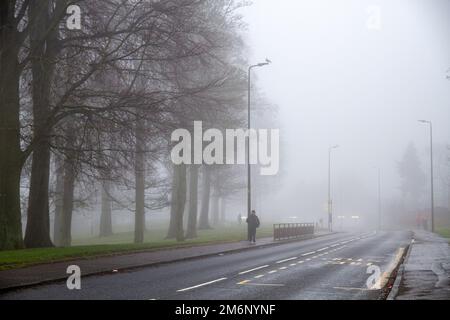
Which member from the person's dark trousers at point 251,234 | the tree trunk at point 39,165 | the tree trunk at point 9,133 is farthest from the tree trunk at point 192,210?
Answer: the tree trunk at point 9,133

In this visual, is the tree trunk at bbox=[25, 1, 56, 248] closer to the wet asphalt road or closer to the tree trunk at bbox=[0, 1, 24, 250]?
the tree trunk at bbox=[0, 1, 24, 250]

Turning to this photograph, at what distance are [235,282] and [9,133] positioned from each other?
1051cm

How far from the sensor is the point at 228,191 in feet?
167

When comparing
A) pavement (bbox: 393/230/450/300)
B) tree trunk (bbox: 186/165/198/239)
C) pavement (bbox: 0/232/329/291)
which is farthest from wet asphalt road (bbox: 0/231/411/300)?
tree trunk (bbox: 186/165/198/239)

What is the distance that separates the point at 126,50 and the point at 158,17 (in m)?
1.68

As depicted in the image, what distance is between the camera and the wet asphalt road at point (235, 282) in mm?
11938

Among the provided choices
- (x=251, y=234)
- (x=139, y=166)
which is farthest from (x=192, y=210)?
(x=139, y=166)

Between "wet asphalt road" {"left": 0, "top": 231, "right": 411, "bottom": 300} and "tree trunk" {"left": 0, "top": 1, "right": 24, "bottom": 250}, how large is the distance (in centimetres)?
580

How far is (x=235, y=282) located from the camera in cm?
1446

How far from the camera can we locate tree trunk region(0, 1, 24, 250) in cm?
1967

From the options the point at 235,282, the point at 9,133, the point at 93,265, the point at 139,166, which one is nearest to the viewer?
the point at 235,282

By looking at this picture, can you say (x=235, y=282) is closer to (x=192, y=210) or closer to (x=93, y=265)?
(x=93, y=265)

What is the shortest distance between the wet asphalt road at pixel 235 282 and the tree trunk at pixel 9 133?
5.80 meters
